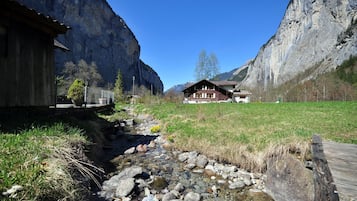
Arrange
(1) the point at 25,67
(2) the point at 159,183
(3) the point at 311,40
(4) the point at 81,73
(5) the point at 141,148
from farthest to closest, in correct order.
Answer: (3) the point at 311,40, (4) the point at 81,73, (5) the point at 141,148, (1) the point at 25,67, (2) the point at 159,183

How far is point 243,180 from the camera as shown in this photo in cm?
683

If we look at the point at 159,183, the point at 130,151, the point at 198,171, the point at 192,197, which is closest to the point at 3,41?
the point at 130,151

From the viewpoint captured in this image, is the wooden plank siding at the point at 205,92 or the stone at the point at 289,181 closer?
the stone at the point at 289,181

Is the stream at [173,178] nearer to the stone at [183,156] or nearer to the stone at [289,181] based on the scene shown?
the stone at [183,156]

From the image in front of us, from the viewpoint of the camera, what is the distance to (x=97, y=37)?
237ft

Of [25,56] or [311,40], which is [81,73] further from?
[311,40]

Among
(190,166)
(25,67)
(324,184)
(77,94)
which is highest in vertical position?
(25,67)

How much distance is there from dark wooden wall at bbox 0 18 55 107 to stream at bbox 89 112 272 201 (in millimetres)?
3648

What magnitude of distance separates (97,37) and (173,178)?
75.0 meters

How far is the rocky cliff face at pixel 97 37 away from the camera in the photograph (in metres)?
60.3

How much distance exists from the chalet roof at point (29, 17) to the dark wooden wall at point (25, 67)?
0.63ft

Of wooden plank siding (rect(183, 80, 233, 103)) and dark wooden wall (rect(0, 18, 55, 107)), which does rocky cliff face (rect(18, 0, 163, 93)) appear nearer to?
wooden plank siding (rect(183, 80, 233, 103))

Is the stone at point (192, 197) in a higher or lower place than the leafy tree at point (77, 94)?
lower

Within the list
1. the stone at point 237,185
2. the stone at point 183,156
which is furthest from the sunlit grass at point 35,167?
the stone at point 183,156
